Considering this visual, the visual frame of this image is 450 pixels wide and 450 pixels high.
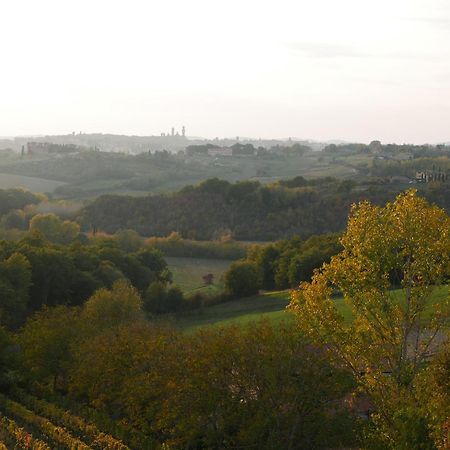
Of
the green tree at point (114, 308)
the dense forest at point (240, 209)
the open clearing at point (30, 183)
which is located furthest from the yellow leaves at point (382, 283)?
the open clearing at point (30, 183)

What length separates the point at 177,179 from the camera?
164 metres

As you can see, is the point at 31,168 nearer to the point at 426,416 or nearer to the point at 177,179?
the point at 177,179

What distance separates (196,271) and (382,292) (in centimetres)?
6080

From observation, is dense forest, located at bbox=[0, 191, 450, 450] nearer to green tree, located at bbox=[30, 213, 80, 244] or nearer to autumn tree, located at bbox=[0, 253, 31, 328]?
autumn tree, located at bbox=[0, 253, 31, 328]

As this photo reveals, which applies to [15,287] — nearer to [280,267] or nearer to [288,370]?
[280,267]

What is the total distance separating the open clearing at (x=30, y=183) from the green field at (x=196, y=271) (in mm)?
56670

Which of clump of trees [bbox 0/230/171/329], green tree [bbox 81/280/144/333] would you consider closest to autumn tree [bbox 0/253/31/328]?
clump of trees [bbox 0/230/171/329]

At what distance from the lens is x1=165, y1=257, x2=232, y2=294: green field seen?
7066 centimetres

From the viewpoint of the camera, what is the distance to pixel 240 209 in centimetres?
10838

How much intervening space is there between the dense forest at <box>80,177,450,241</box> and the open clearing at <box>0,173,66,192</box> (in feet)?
94.8

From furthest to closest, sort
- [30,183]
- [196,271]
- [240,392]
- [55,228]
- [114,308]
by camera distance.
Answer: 1. [30,183]
2. [55,228]
3. [196,271]
4. [114,308]
5. [240,392]

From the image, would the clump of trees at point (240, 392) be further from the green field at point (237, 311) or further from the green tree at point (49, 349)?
the green field at point (237, 311)

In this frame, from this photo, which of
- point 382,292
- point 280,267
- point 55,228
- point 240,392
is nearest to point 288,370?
point 240,392

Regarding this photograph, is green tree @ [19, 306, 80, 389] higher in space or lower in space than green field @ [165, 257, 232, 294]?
higher
